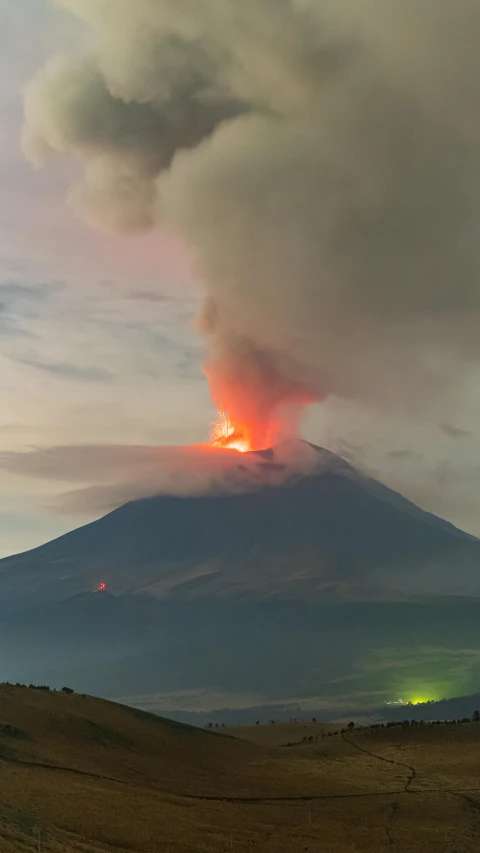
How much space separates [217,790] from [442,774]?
42.7ft

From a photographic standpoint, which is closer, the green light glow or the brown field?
the brown field

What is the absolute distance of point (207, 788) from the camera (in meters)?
33.4

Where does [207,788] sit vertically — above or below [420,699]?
above

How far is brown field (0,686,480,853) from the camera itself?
22938mm

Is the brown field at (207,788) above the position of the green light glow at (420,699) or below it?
above

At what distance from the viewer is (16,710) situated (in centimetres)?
3862

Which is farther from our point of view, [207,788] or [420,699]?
[420,699]

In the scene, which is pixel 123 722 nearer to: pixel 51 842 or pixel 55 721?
pixel 55 721

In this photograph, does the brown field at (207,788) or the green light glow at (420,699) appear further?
the green light glow at (420,699)

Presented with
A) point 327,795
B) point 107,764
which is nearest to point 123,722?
point 107,764

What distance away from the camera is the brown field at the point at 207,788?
22938 millimetres

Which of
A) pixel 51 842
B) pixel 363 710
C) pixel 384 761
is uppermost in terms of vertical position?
pixel 51 842

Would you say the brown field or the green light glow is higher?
the brown field

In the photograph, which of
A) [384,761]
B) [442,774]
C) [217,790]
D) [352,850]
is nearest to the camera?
[352,850]
